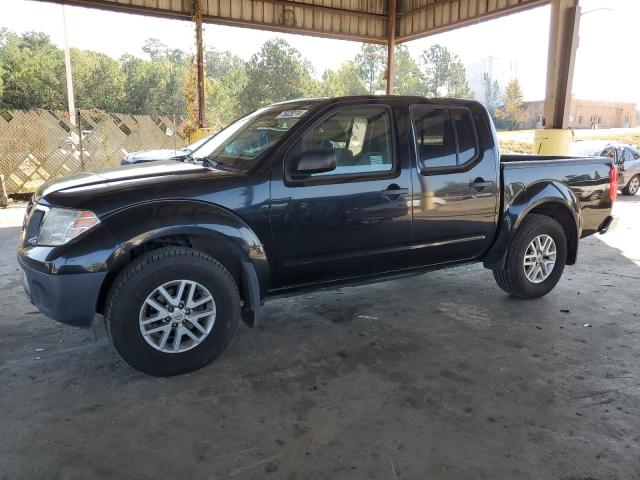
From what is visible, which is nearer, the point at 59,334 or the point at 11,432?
the point at 11,432

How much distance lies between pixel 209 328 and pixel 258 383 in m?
0.47

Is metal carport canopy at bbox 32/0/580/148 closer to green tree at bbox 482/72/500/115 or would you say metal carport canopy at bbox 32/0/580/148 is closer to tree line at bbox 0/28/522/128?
tree line at bbox 0/28/522/128

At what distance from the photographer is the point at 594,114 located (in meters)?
70.9

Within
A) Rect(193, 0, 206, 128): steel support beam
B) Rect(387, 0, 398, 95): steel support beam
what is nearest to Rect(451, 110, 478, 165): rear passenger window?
Rect(193, 0, 206, 128): steel support beam

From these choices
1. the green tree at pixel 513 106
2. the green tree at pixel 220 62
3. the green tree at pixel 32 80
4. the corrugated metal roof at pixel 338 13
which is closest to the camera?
the corrugated metal roof at pixel 338 13

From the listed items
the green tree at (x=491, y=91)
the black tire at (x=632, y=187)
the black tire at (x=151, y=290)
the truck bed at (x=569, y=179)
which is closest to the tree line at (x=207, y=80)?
the green tree at (x=491, y=91)

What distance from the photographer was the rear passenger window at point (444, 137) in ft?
13.1

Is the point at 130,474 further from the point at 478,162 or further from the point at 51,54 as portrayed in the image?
the point at 51,54

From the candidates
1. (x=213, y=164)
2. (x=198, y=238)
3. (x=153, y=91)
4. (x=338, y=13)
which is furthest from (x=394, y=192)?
(x=153, y=91)

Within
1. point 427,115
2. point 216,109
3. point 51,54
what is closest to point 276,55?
point 216,109

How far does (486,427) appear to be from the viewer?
2.69 m

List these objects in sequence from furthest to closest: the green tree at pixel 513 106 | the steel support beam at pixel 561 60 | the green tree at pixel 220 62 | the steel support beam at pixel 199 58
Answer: the green tree at pixel 220 62
the green tree at pixel 513 106
the steel support beam at pixel 199 58
the steel support beam at pixel 561 60

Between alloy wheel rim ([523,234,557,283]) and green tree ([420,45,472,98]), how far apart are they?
83928mm

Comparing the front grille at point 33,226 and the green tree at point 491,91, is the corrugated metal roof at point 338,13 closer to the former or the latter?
the front grille at point 33,226
